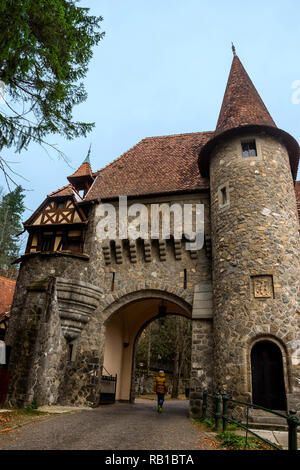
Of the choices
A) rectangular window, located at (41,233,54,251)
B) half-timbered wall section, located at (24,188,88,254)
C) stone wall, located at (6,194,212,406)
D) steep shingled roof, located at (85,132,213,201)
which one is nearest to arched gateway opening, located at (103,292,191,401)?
stone wall, located at (6,194,212,406)

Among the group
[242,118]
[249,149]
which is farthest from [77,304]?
[242,118]

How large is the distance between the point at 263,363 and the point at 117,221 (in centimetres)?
737

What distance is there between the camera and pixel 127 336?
1656cm

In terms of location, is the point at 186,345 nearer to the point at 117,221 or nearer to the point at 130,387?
the point at 130,387

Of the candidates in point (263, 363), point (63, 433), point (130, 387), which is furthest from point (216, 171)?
point (130, 387)

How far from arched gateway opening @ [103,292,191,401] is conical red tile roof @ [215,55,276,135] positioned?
299 inches

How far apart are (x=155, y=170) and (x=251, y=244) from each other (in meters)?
6.46

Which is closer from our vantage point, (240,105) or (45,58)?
(45,58)

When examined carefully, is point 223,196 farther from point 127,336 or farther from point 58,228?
point 127,336

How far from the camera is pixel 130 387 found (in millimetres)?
15984

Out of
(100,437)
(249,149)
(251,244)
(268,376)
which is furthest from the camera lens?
(249,149)

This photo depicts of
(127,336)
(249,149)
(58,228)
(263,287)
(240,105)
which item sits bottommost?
(127,336)

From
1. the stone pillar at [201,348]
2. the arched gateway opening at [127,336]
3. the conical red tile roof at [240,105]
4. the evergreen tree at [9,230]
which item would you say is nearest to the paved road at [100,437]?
the stone pillar at [201,348]

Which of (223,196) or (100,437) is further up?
(223,196)
